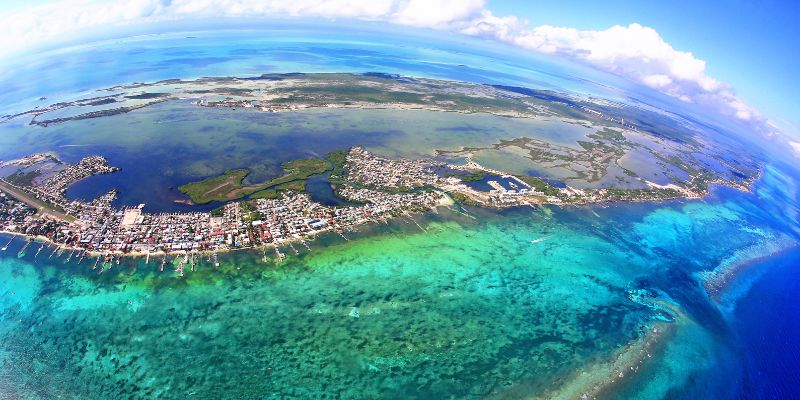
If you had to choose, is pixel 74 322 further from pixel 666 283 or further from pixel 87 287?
pixel 666 283

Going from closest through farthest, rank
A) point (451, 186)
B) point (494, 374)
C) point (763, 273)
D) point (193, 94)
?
point (494, 374) → point (763, 273) → point (451, 186) → point (193, 94)

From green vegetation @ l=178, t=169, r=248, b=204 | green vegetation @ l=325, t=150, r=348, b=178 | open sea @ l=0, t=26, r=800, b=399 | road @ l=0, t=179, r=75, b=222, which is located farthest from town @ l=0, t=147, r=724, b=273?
green vegetation @ l=178, t=169, r=248, b=204

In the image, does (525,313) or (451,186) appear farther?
(451,186)

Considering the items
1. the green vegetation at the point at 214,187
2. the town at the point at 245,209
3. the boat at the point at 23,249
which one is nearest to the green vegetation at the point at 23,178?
the town at the point at 245,209

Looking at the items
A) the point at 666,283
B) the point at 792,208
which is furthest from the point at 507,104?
the point at 666,283

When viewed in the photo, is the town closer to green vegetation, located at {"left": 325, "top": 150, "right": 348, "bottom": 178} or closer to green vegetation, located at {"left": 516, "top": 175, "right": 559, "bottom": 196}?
green vegetation, located at {"left": 516, "top": 175, "right": 559, "bottom": 196}

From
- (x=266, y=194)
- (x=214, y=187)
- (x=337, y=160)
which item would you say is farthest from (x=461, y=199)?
(x=214, y=187)

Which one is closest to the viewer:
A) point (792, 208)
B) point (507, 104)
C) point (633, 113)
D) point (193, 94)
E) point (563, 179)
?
point (563, 179)
